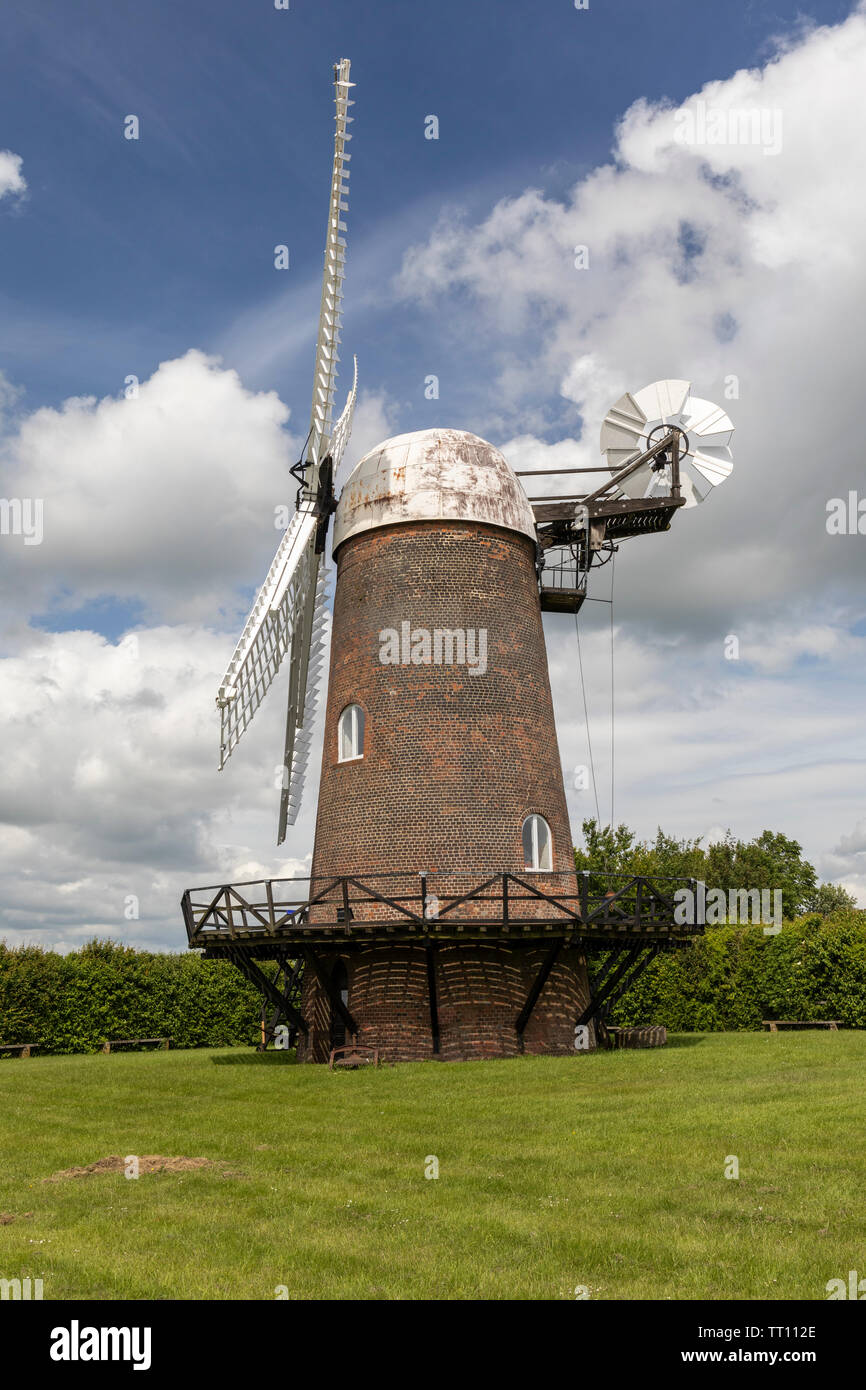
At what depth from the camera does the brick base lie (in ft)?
61.0

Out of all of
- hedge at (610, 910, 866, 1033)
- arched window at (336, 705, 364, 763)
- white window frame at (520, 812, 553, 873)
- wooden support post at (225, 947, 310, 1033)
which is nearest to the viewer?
wooden support post at (225, 947, 310, 1033)

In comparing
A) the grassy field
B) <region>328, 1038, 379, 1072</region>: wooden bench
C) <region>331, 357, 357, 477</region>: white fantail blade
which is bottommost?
the grassy field

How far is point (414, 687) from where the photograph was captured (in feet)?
66.4

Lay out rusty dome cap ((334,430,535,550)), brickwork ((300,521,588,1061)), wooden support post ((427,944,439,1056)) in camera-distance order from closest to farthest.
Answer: wooden support post ((427,944,439,1056))
brickwork ((300,521,588,1061))
rusty dome cap ((334,430,535,550))

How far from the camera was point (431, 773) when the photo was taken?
19.6 m

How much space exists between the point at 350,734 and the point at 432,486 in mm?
5033

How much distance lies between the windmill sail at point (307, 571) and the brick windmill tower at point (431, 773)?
2.0 inches

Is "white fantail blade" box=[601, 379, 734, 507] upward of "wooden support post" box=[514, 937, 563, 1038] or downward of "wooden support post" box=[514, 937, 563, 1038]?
upward

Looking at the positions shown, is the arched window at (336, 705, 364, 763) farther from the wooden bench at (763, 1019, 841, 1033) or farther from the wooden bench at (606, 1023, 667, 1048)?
the wooden bench at (763, 1019, 841, 1033)

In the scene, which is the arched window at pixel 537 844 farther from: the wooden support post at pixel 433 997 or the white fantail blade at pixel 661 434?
the white fantail blade at pixel 661 434

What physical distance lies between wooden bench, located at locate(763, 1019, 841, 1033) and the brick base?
31.0 ft

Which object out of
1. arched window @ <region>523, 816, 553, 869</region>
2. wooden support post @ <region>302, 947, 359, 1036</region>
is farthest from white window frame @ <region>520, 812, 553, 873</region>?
wooden support post @ <region>302, 947, 359, 1036</region>
